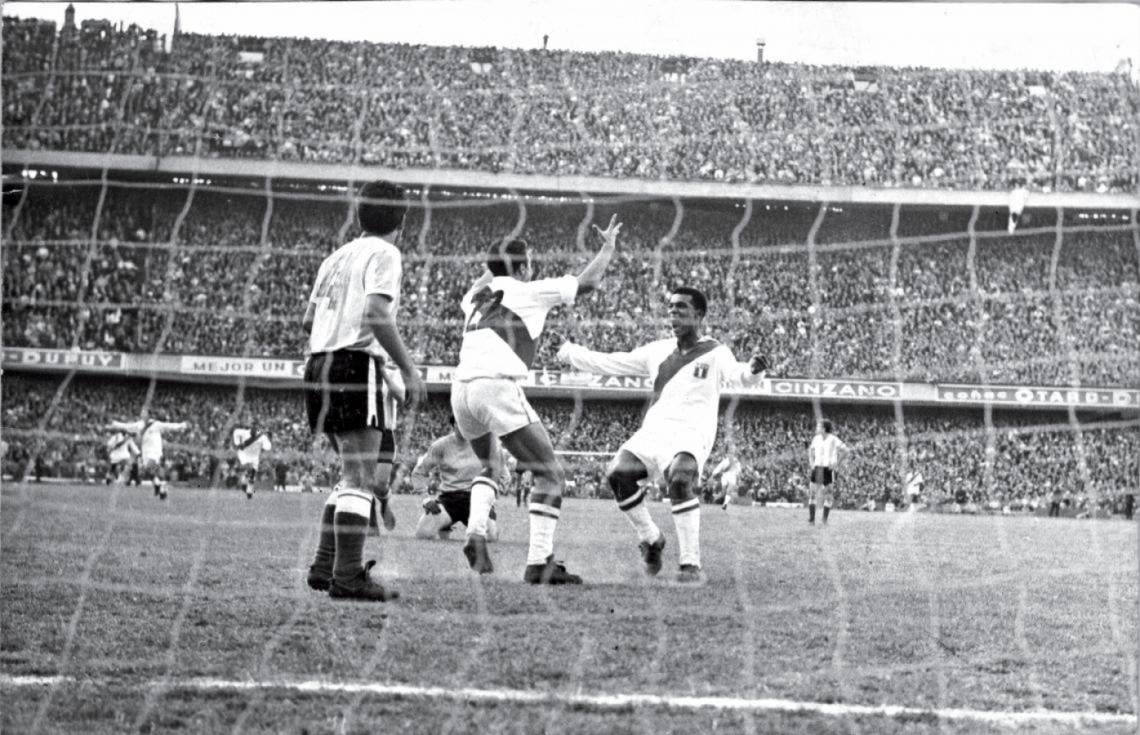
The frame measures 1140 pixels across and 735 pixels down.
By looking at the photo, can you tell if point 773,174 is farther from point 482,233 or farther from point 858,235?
point 482,233

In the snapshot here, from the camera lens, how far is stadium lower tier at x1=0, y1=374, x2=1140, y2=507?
26.9 m

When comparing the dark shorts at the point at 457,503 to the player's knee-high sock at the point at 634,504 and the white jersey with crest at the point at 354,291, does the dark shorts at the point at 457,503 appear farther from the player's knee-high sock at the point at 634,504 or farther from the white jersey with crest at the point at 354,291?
the white jersey with crest at the point at 354,291

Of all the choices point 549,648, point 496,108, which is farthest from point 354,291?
point 496,108

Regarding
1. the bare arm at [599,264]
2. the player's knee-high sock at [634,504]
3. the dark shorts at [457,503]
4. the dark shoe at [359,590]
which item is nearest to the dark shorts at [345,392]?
the dark shoe at [359,590]

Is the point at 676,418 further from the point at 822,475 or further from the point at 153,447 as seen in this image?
the point at 153,447

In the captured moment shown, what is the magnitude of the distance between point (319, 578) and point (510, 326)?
176 centimetres

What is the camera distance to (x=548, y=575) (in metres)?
7.09

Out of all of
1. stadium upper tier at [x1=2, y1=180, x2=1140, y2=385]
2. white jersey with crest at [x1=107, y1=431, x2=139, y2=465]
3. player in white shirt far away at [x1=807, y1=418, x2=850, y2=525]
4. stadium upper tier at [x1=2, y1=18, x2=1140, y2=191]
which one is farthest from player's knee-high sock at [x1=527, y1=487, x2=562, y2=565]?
stadium upper tier at [x1=2, y1=18, x2=1140, y2=191]

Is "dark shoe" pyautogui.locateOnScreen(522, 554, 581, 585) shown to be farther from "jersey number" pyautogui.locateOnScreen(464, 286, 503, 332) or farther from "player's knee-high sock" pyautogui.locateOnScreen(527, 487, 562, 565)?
"jersey number" pyautogui.locateOnScreen(464, 286, 503, 332)

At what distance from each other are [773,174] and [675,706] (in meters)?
23.4

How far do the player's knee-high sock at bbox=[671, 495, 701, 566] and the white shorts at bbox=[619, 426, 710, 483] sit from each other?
1.03 ft

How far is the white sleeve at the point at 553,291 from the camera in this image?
23.3 feet

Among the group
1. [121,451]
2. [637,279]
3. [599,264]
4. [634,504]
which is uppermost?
[637,279]

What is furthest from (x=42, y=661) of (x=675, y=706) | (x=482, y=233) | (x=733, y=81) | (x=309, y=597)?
(x=733, y=81)
